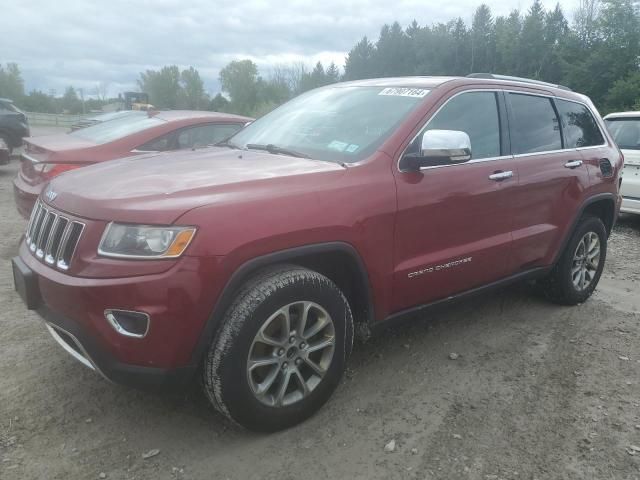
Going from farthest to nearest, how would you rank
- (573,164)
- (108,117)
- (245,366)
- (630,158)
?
(108,117), (630,158), (573,164), (245,366)

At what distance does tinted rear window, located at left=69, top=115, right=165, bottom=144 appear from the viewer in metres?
5.79

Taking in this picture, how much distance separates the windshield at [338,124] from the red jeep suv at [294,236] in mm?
14

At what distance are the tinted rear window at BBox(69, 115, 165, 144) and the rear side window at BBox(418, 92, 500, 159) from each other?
11.7 feet

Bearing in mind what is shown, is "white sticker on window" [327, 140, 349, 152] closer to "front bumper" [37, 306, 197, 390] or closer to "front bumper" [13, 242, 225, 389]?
"front bumper" [13, 242, 225, 389]

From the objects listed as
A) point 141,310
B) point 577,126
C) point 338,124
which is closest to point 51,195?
point 141,310

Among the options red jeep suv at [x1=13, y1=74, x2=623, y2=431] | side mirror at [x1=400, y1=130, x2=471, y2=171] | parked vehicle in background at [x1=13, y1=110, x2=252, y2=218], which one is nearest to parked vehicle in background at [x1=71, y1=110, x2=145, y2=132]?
parked vehicle in background at [x1=13, y1=110, x2=252, y2=218]

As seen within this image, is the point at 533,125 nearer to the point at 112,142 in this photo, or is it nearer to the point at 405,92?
the point at 405,92

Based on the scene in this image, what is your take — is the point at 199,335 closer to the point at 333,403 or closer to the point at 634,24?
the point at 333,403

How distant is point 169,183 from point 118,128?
4.02 meters

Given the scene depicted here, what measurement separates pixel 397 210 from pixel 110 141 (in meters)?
3.77

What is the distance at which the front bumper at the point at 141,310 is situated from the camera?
2.25 metres

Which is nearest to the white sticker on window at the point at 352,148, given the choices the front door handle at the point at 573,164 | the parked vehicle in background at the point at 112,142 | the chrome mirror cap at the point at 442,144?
the chrome mirror cap at the point at 442,144

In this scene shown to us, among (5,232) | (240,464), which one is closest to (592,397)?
(240,464)

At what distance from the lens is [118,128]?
6141 millimetres
